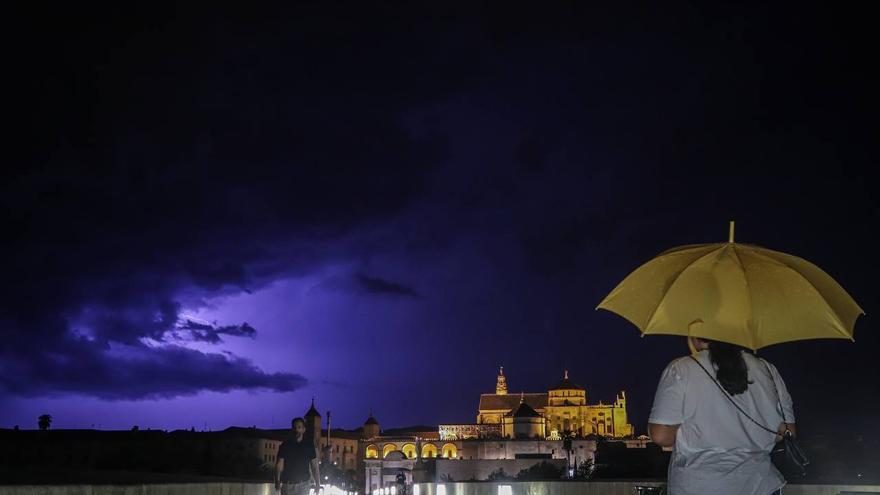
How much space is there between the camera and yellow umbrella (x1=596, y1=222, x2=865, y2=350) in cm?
555

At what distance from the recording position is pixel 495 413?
145875mm

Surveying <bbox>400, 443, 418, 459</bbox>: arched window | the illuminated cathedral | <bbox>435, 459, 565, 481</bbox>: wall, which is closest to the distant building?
the illuminated cathedral

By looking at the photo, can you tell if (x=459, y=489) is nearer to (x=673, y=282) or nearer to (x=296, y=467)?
(x=296, y=467)

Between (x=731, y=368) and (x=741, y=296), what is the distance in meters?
0.94

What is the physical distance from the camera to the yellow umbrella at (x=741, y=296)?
5.55 m

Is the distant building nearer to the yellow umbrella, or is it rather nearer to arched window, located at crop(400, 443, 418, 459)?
arched window, located at crop(400, 443, 418, 459)

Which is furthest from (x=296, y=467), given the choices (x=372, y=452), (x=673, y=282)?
(x=372, y=452)

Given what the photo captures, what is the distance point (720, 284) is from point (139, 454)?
121012mm

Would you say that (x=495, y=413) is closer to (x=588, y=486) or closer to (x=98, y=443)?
(x=98, y=443)

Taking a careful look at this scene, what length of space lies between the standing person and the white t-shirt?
8.54m

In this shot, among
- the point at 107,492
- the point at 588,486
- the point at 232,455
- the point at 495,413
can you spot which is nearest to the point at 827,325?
the point at 107,492

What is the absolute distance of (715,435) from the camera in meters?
4.74

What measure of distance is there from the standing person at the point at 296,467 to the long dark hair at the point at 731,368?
875cm

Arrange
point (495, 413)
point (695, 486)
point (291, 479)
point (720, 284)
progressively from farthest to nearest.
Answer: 1. point (495, 413)
2. point (291, 479)
3. point (720, 284)
4. point (695, 486)
